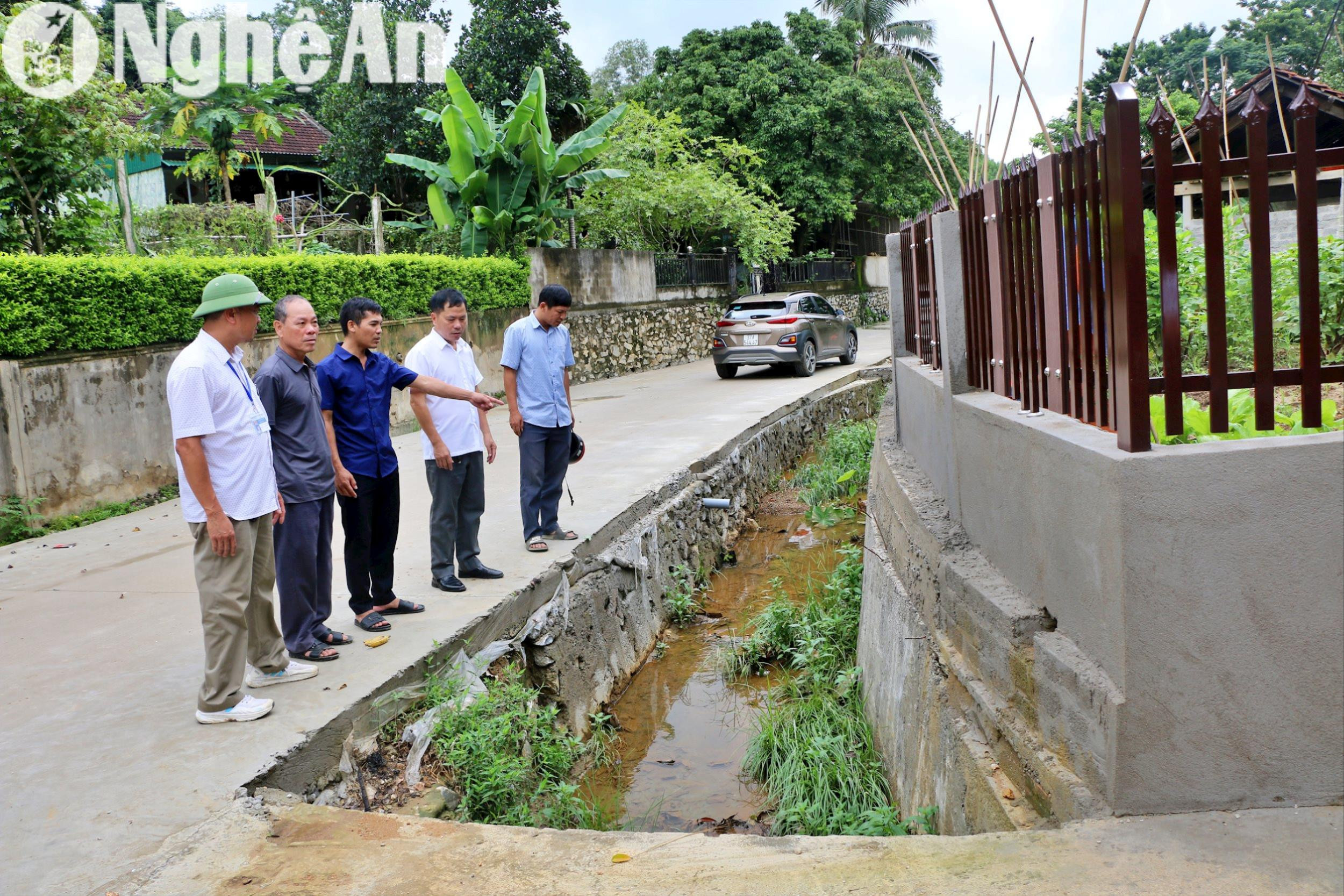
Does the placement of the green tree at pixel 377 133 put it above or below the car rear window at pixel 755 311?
above

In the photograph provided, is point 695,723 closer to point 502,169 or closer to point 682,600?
point 682,600

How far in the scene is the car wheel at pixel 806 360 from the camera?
17828 mm

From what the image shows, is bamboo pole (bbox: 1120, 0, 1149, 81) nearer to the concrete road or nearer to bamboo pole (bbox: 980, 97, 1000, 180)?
bamboo pole (bbox: 980, 97, 1000, 180)

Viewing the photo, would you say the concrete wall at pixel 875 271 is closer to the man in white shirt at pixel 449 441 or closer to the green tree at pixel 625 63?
the green tree at pixel 625 63

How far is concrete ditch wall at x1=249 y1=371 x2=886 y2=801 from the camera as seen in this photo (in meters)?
4.06

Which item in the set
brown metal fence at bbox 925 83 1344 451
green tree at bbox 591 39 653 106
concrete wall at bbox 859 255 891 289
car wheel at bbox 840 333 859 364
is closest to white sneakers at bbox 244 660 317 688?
brown metal fence at bbox 925 83 1344 451

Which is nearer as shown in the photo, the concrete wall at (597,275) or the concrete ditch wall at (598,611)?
the concrete ditch wall at (598,611)

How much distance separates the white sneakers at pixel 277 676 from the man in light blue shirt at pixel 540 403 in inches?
85.7

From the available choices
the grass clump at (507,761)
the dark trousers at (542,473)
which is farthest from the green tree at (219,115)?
the grass clump at (507,761)

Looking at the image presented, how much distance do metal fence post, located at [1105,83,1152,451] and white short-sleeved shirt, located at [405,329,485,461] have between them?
3.68 meters

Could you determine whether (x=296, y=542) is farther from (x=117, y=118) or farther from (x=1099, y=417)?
(x=117, y=118)

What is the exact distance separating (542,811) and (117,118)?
9.91 metres

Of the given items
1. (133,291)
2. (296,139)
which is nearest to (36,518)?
(133,291)

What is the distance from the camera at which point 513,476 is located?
9391 millimetres
